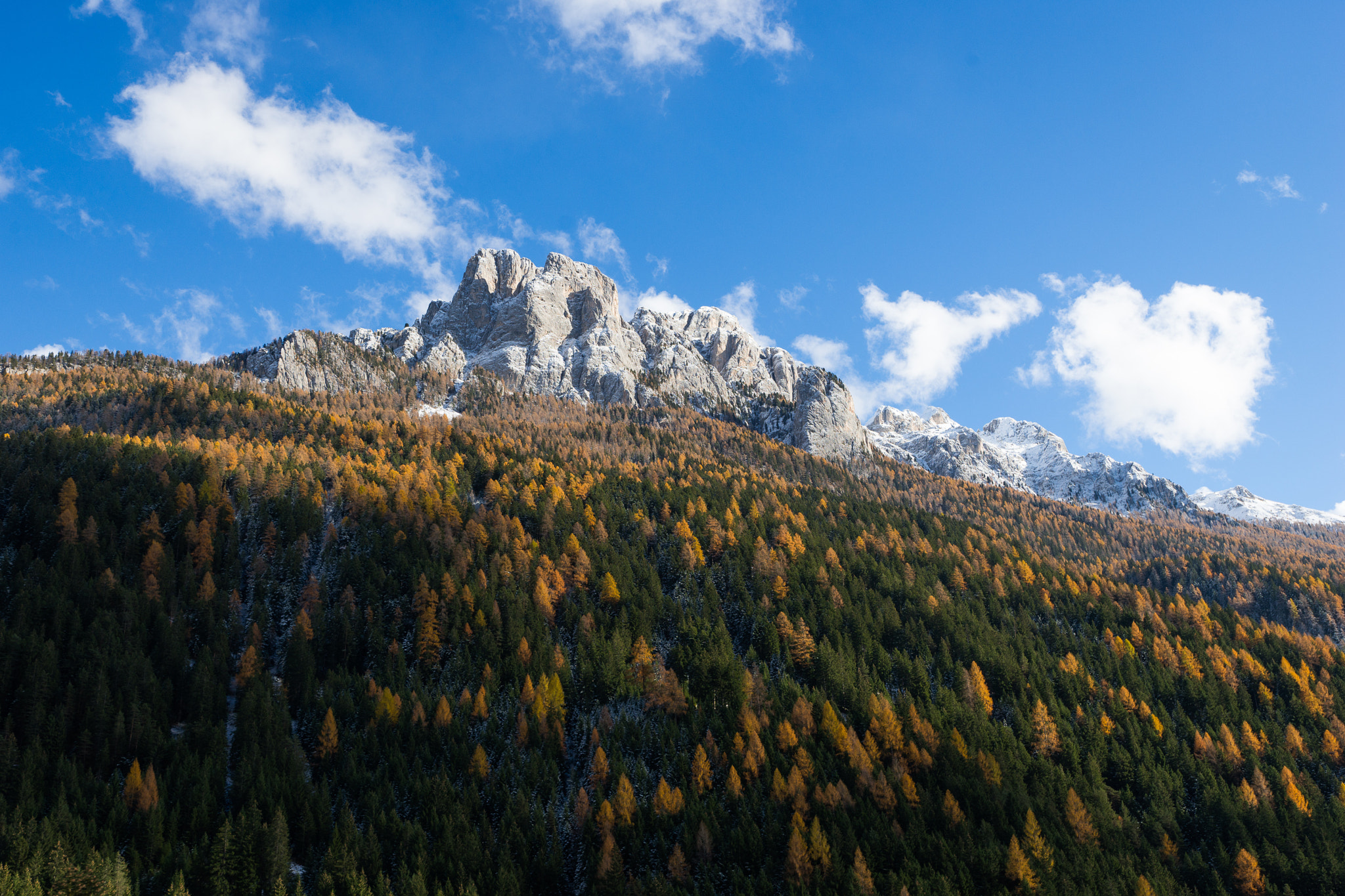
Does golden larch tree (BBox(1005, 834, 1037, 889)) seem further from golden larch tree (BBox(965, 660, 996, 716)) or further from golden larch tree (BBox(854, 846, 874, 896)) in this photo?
golden larch tree (BBox(965, 660, 996, 716))

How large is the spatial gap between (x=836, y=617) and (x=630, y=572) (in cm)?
3551

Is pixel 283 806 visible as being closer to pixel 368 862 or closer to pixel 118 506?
pixel 368 862

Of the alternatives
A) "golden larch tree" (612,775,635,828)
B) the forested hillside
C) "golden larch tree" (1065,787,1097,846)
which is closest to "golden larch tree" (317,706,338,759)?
the forested hillside

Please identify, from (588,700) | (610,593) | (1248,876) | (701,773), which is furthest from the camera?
(610,593)

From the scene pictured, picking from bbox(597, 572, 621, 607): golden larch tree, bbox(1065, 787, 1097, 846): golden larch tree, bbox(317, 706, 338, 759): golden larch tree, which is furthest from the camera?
bbox(597, 572, 621, 607): golden larch tree

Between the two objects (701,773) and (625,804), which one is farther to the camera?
(701,773)

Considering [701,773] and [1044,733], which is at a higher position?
[1044,733]

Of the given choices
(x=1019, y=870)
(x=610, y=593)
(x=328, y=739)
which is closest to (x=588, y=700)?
(x=610, y=593)

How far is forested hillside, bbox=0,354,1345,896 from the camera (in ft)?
189

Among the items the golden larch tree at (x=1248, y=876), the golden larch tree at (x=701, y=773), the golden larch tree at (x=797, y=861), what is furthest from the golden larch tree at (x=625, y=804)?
the golden larch tree at (x=1248, y=876)

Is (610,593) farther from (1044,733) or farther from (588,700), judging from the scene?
(1044,733)

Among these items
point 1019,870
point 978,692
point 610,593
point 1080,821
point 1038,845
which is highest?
point 610,593

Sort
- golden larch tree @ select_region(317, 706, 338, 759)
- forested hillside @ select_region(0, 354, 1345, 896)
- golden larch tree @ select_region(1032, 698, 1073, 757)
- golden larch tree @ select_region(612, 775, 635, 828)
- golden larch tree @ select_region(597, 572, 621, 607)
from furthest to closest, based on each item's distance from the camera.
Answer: golden larch tree @ select_region(597, 572, 621, 607) < golden larch tree @ select_region(1032, 698, 1073, 757) < golden larch tree @ select_region(317, 706, 338, 759) < golden larch tree @ select_region(612, 775, 635, 828) < forested hillside @ select_region(0, 354, 1345, 896)

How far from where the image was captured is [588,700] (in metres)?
84.2
